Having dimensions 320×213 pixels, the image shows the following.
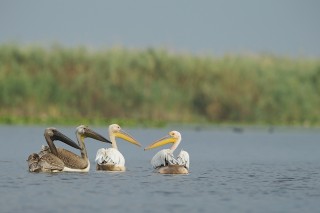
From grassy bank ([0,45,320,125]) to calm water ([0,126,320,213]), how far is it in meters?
10.2

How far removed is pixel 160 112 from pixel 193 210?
23276 mm

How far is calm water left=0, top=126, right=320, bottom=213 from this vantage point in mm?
12562

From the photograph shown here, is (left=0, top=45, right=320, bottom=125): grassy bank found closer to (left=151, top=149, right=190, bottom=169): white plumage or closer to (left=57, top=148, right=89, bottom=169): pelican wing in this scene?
(left=151, top=149, right=190, bottom=169): white plumage

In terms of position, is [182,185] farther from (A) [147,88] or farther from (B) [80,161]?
(A) [147,88]

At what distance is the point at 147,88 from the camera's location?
1428 inches

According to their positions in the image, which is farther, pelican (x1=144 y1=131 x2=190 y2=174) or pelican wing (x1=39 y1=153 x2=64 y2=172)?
pelican (x1=144 y1=131 x2=190 y2=174)

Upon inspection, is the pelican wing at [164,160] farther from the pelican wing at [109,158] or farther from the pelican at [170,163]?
the pelican wing at [109,158]

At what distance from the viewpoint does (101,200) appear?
13.0 metres

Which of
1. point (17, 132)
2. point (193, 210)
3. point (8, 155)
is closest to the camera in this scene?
point (193, 210)

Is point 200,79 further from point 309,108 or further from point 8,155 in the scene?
point 8,155

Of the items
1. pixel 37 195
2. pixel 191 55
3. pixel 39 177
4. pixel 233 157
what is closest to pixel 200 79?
pixel 191 55

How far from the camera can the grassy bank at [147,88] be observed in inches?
1377

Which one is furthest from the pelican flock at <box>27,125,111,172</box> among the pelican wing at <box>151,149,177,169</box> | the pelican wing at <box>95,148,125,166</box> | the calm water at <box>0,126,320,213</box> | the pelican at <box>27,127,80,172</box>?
the pelican wing at <box>151,149,177,169</box>

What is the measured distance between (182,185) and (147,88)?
21341 mm
